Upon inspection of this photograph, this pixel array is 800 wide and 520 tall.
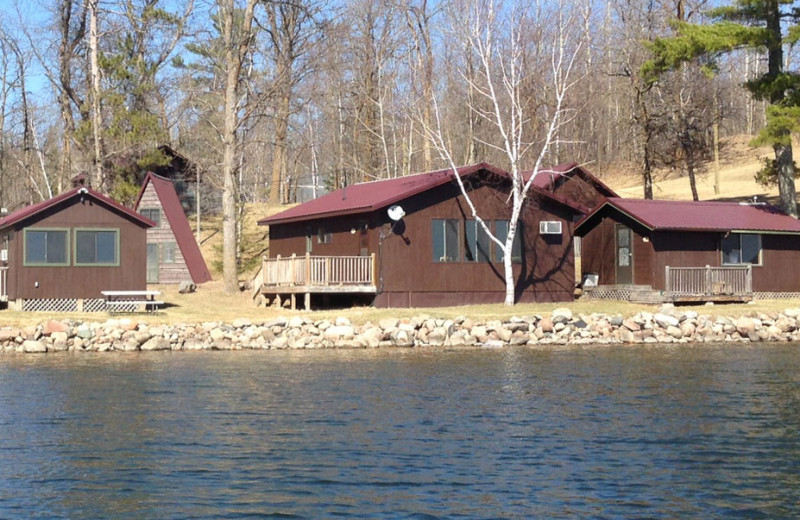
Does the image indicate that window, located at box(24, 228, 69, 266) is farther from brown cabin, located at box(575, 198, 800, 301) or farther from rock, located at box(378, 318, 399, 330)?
brown cabin, located at box(575, 198, 800, 301)

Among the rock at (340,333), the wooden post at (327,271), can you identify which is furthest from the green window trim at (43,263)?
the rock at (340,333)

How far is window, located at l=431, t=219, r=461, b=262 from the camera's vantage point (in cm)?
3306

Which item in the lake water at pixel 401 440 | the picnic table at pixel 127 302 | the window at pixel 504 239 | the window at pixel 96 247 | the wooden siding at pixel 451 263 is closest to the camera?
the lake water at pixel 401 440

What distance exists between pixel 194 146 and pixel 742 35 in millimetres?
26162

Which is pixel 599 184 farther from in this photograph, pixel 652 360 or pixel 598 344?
pixel 652 360

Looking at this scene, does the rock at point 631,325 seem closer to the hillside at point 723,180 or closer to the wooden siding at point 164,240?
the wooden siding at point 164,240

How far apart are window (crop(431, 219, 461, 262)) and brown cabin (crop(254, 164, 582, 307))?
0.03 meters

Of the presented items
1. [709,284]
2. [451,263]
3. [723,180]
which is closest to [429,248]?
[451,263]

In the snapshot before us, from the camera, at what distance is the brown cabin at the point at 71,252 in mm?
31219

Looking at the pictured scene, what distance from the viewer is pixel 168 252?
42.1 m

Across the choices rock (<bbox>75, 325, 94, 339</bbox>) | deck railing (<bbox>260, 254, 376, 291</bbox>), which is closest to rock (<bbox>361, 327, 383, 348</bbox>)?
deck railing (<bbox>260, 254, 376, 291</bbox>)

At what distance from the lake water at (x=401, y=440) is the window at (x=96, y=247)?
8491mm

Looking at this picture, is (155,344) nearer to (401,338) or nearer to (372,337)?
(372,337)

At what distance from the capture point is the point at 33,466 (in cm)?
1352
